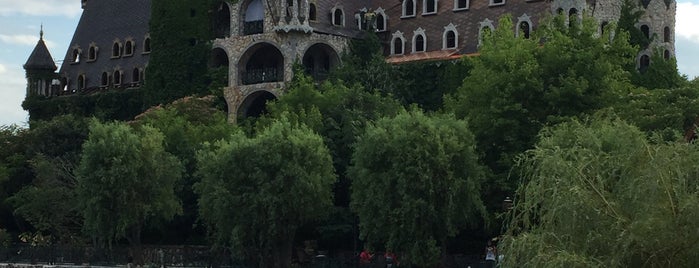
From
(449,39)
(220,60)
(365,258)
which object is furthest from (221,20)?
(365,258)

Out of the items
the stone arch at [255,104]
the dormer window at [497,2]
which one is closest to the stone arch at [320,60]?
the stone arch at [255,104]

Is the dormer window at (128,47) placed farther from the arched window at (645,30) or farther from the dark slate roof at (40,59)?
the arched window at (645,30)

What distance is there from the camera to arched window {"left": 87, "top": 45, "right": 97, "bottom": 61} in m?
107

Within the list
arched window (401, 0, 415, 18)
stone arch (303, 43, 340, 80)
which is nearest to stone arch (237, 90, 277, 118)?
stone arch (303, 43, 340, 80)

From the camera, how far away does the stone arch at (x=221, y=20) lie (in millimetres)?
90812

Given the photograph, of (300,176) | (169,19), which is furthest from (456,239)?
(169,19)

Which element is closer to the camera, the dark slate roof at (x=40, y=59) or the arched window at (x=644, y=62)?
the arched window at (x=644, y=62)

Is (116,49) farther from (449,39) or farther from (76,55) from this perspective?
(449,39)

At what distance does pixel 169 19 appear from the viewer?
9175 centimetres

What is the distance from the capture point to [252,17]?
88562mm

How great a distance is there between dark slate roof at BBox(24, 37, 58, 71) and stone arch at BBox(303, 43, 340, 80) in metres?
27.7

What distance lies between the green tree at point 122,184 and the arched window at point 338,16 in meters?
24.7

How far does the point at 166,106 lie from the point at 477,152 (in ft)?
97.1

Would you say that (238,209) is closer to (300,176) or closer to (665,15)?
(300,176)
